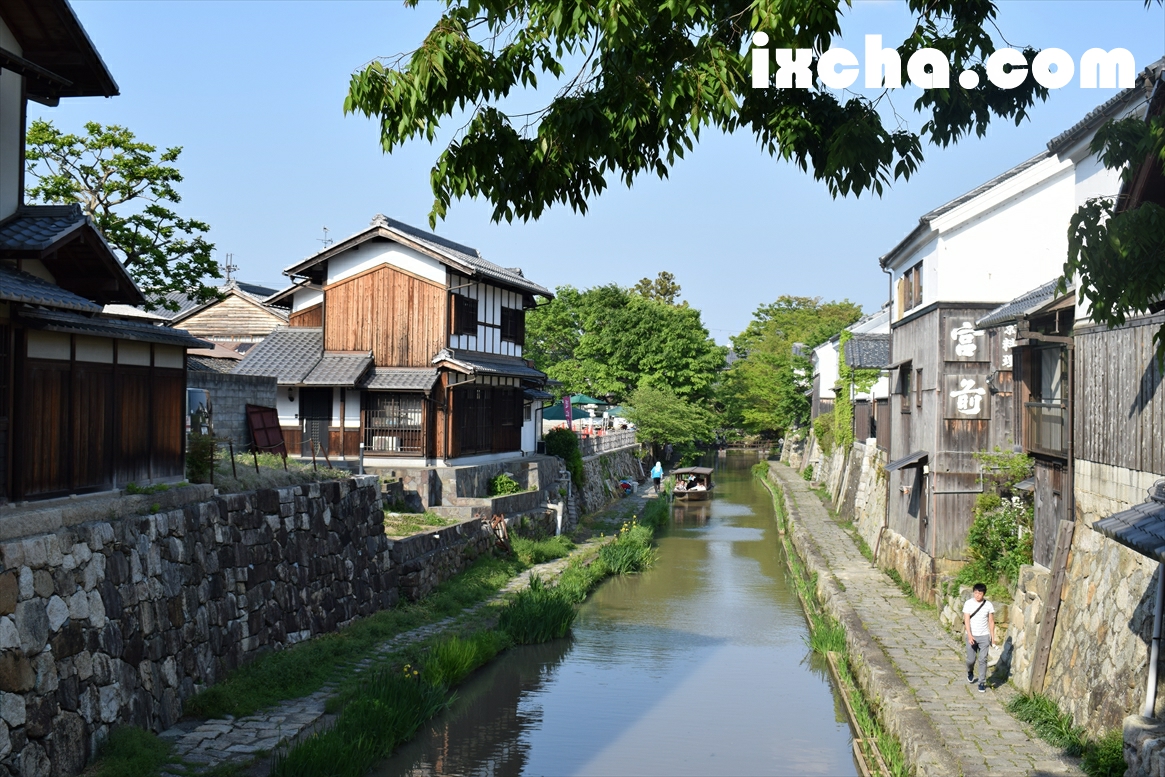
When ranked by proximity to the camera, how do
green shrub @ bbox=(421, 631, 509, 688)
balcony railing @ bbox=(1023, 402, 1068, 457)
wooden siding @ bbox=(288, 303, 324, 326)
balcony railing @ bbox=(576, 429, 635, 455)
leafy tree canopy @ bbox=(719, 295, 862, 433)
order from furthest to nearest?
leafy tree canopy @ bbox=(719, 295, 862, 433) < balcony railing @ bbox=(576, 429, 635, 455) < wooden siding @ bbox=(288, 303, 324, 326) < green shrub @ bbox=(421, 631, 509, 688) < balcony railing @ bbox=(1023, 402, 1068, 457)

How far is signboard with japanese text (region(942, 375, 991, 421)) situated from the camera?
18.4m

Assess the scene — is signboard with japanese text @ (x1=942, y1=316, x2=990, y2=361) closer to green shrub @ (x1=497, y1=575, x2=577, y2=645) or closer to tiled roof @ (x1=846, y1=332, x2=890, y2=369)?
green shrub @ (x1=497, y1=575, x2=577, y2=645)

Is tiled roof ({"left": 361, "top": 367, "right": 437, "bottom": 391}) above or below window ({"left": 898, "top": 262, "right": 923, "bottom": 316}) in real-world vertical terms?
below

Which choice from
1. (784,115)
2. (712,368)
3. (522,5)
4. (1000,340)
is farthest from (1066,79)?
(712,368)

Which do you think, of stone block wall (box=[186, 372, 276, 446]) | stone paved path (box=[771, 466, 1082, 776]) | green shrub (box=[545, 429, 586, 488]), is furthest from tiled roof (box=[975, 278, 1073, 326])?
green shrub (box=[545, 429, 586, 488])

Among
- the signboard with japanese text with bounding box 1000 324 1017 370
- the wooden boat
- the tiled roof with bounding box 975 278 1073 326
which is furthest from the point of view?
the wooden boat

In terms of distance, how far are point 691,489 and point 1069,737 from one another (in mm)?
35255

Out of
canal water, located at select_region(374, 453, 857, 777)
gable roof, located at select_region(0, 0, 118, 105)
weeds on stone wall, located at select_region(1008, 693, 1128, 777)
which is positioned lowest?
canal water, located at select_region(374, 453, 857, 777)

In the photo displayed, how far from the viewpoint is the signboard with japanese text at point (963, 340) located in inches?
724

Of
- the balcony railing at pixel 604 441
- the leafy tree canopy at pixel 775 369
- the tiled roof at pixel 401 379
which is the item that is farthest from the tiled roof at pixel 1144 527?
the leafy tree canopy at pixel 775 369

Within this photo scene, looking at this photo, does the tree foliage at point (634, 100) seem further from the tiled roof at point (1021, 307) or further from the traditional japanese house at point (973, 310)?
the traditional japanese house at point (973, 310)

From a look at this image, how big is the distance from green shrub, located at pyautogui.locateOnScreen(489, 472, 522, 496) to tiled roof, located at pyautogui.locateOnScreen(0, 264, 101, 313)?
55.2 feet

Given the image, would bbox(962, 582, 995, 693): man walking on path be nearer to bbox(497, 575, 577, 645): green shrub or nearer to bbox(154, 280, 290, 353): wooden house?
bbox(497, 575, 577, 645): green shrub

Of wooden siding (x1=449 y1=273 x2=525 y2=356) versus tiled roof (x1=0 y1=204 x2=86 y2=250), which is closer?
tiled roof (x1=0 y1=204 x2=86 y2=250)
